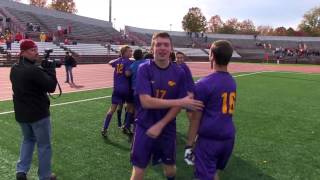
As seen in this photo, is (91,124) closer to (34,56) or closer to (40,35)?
(34,56)

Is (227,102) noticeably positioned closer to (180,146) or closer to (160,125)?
(160,125)

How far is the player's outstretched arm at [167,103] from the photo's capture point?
3783mm

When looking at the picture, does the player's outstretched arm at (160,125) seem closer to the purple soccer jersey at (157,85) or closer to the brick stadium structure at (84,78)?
the purple soccer jersey at (157,85)

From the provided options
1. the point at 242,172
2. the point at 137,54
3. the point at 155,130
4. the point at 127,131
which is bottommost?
the point at 242,172

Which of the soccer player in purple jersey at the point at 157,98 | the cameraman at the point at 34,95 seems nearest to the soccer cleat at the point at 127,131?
the cameraman at the point at 34,95

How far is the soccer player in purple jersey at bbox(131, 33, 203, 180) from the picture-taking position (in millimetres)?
4059

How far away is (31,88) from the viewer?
5012mm

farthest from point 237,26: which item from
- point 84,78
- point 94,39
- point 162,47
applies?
point 162,47

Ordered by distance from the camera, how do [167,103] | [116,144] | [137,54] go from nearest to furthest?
[167,103] < [116,144] < [137,54]

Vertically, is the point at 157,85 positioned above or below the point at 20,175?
above

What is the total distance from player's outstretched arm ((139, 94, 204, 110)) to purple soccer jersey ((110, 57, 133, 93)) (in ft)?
13.0

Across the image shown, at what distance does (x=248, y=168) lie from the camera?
21.1 ft

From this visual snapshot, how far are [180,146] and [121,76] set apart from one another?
1.79 metres

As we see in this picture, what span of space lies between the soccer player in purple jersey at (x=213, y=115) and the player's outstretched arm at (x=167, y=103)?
0.09 metres
